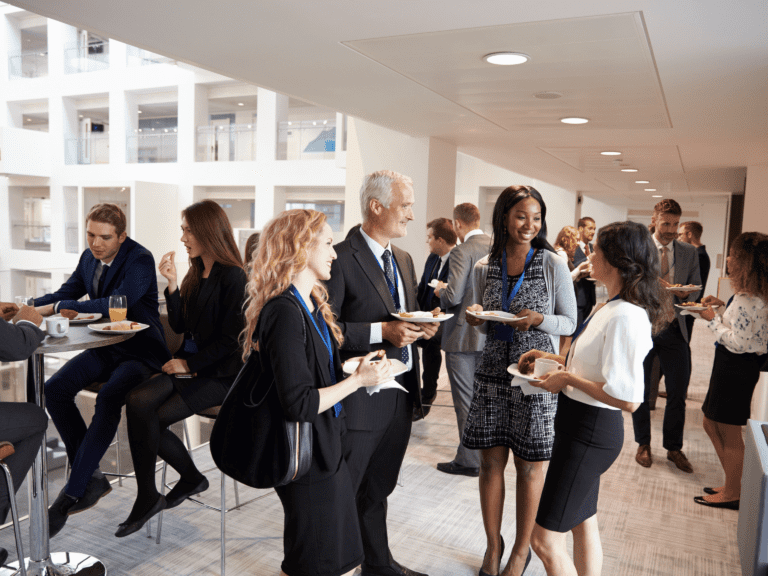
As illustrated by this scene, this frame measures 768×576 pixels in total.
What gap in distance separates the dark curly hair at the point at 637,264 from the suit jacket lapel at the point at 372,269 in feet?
2.58

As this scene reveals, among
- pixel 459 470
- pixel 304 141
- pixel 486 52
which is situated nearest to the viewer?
pixel 486 52

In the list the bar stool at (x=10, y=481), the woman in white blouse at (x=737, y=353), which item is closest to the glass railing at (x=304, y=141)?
the woman in white blouse at (x=737, y=353)

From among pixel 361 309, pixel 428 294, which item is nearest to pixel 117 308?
pixel 361 309

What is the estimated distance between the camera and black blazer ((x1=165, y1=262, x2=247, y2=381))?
268 cm

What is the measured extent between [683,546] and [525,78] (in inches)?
106

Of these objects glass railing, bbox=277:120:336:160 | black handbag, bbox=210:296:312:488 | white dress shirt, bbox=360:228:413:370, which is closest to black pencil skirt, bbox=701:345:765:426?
white dress shirt, bbox=360:228:413:370

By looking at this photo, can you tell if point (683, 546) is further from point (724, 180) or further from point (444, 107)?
point (724, 180)

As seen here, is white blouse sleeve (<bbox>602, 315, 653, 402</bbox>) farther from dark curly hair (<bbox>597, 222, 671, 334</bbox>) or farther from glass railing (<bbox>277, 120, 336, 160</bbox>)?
glass railing (<bbox>277, 120, 336, 160</bbox>)

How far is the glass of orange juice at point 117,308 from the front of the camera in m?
2.75

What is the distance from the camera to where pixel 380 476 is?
234 centimetres

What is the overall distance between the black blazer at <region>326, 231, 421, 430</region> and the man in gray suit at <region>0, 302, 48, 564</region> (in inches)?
40.7

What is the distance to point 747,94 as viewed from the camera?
3768mm

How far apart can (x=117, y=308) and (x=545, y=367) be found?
6.37ft

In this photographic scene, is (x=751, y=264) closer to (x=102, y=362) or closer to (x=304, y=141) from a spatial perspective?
(x=102, y=362)
